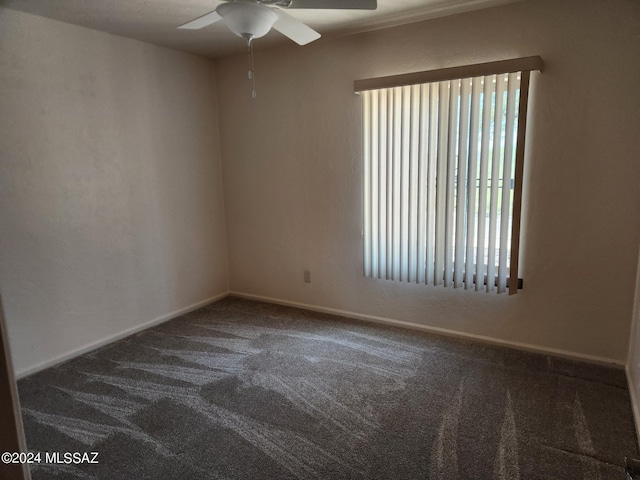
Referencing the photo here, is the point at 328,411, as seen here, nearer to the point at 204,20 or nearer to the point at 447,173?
the point at 447,173

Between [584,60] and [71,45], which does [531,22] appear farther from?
[71,45]

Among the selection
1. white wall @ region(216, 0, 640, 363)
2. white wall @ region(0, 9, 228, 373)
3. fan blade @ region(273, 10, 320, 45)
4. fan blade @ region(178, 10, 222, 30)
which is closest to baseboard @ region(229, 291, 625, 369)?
white wall @ region(216, 0, 640, 363)

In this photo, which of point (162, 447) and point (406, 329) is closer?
point (162, 447)

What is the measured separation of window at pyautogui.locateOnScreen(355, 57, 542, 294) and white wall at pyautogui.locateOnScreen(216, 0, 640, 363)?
0.44ft

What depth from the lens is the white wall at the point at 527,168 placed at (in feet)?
8.38

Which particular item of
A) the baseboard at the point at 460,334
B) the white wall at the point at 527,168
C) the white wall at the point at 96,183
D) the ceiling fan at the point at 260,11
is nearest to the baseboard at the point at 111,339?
the white wall at the point at 96,183

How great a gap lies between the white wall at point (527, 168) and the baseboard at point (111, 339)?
0.72 m

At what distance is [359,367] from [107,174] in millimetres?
2429

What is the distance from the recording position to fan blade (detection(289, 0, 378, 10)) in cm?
194

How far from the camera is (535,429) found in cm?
212

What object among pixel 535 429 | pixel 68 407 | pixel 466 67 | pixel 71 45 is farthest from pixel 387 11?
pixel 68 407

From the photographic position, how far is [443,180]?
3.02 metres

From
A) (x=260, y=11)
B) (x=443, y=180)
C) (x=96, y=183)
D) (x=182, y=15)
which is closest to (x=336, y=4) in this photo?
Answer: (x=260, y=11)

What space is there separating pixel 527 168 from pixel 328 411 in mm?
2040
